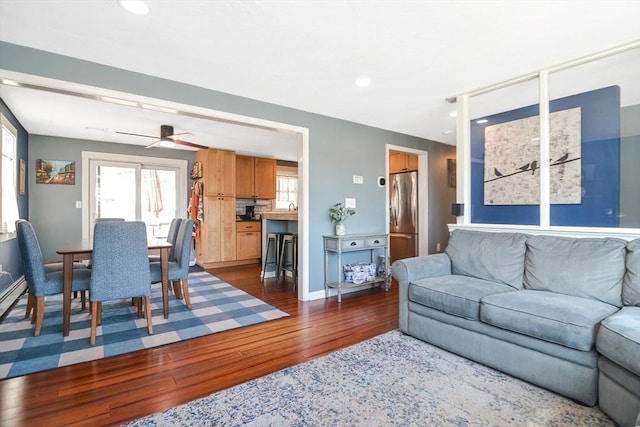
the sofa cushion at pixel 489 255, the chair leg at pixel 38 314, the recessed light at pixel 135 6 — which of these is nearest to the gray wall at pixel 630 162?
the sofa cushion at pixel 489 255

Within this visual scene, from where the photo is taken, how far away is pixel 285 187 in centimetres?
775

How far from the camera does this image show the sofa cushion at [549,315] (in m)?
1.74

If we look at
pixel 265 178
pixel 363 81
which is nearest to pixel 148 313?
pixel 363 81

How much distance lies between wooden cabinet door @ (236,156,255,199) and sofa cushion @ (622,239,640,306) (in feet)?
19.4

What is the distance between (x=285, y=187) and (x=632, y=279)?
6.49m

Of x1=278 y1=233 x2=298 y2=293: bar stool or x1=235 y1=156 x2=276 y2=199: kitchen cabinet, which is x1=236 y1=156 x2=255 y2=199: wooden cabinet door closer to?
x1=235 y1=156 x2=276 y2=199: kitchen cabinet

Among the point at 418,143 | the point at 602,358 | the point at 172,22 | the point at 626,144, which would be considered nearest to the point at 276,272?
the point at 418,143

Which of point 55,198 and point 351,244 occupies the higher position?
point 55,198

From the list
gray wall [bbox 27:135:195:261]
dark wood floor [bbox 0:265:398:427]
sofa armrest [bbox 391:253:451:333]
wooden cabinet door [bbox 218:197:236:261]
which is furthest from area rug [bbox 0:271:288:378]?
wooden cabinet door [bbox 218:197:236:261]

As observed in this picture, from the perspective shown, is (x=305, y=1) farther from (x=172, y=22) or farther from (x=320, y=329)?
(x=320, y=329)

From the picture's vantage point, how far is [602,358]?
1.68 m

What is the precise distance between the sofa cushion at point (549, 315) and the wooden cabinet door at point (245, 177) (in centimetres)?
537

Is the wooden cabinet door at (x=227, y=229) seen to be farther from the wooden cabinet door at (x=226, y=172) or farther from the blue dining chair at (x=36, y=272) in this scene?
the blue dining chair at (x=36, y=272)

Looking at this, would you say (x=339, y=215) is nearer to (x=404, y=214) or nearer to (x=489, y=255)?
(x=489, y=255)
